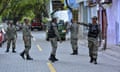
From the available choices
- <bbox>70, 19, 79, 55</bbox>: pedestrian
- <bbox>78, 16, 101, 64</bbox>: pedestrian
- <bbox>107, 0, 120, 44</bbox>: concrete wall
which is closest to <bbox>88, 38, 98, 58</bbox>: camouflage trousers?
<bbox>78, 16, 101, 64</bbox>: pedestrian

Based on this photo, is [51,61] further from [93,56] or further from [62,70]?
[62,70]

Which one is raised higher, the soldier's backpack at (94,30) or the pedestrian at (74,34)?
the soldier's backpack at (94,30)

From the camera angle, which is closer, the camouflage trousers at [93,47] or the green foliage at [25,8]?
the camouflage trousers at [93,47]

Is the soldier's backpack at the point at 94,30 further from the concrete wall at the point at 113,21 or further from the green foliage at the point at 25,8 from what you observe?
the green foliage at the point at 25,8

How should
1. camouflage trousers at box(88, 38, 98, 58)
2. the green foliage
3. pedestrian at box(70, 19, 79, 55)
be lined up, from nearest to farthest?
Result: camouflage trousers at box(88, 38, 98, 58), pedestrian at box(70, 19, 79, 55), the green foliage

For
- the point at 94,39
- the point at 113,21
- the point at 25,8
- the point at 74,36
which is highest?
the point at 94,39

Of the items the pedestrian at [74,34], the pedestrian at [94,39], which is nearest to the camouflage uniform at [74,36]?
the pedestrian at [74,34]

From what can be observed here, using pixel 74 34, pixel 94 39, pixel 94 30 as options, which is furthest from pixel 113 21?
pixel 94 39

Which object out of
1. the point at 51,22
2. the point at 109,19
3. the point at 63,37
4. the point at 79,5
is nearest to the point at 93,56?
the point at 51,22

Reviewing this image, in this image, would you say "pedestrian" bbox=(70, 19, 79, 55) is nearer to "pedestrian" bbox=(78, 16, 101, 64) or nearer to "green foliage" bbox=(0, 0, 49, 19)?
"pedestrian" bbox=(78, 16, 101, 64)

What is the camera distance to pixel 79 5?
47.6m

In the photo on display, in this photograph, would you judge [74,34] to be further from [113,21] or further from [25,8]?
[25,8]

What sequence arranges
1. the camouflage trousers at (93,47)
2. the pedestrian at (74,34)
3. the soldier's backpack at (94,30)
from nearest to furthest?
the camouflage trousers at (93,47) < the soldier's backpack at (94,30) < the pedestrian at (74,34)

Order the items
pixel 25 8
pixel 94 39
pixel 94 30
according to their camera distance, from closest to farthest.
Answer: pixel 94 39 → pixel 94 30 → pixel 25 8
